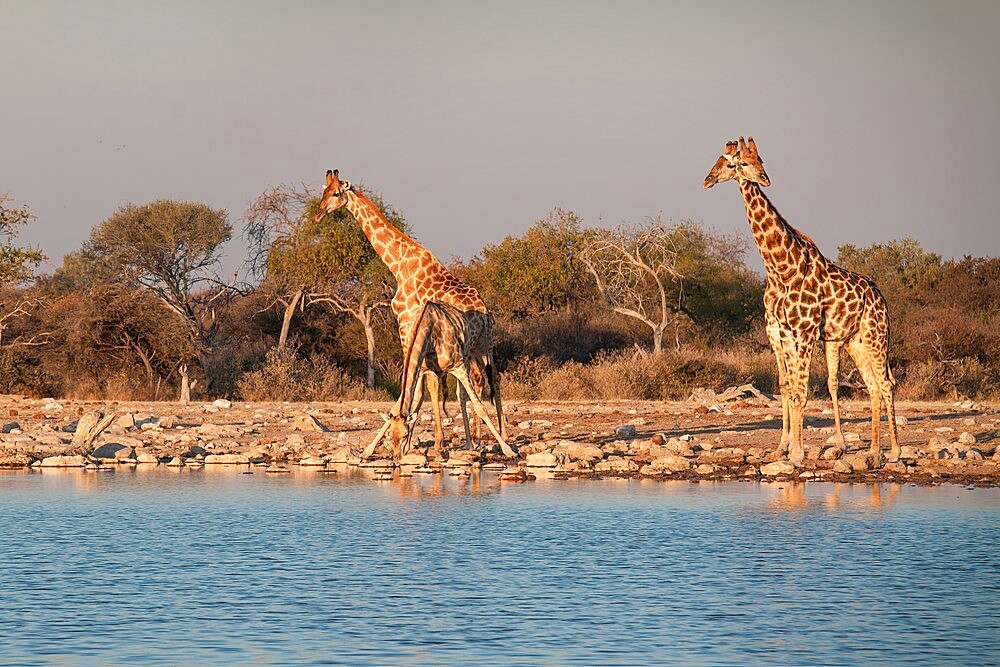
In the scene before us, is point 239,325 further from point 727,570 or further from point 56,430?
point 727,570

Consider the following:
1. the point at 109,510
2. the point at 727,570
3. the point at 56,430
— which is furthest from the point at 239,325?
the point at 727,570

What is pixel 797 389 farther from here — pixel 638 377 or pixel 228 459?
pixel 638 377

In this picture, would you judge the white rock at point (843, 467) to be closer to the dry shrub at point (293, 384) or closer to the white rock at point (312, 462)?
the white rock at point (312, 462)

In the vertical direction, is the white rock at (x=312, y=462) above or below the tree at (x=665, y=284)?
below

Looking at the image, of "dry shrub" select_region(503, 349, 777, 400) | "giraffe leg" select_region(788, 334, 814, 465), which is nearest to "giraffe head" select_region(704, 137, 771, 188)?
"giraffe leg" select_region(788, 334, 814, 465)

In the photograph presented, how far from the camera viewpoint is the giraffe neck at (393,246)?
18.5 m

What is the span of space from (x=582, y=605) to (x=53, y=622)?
3.12m

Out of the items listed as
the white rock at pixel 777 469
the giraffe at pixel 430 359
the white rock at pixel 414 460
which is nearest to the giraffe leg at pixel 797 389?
the white rock at pixel 777 469

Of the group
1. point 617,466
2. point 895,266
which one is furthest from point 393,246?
point 895,266

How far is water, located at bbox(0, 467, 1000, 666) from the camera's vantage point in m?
7.54

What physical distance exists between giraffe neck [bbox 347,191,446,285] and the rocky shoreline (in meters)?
2.38

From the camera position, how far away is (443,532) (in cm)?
1162

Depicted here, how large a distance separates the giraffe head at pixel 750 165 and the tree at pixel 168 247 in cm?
2115

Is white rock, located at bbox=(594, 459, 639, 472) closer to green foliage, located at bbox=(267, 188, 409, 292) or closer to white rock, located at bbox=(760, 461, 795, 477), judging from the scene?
white rock, located at bbox=(760, 461, 795, 477)
